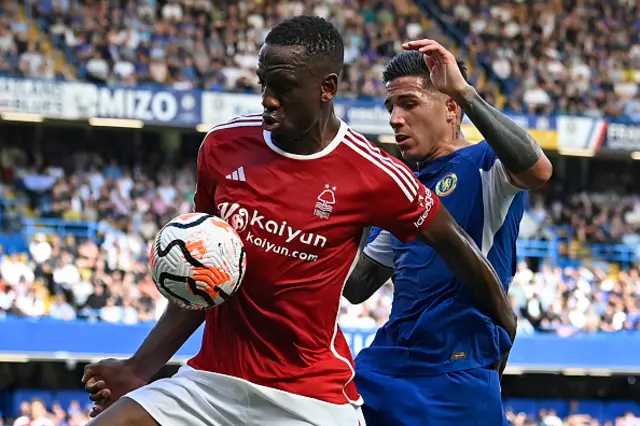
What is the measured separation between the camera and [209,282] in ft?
12.7

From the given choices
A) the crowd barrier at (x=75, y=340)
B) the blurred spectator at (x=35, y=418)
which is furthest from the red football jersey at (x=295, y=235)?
the crowd barrier at (x=75, y=340)

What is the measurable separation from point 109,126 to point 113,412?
1772 centimetres

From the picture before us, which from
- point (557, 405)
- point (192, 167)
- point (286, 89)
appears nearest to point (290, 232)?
point (286, 89)

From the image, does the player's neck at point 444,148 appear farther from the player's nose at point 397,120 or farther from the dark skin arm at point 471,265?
the dark skin arm at point 471,265

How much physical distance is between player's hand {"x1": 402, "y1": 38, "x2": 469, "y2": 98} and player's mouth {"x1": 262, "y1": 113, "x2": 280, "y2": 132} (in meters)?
0.81

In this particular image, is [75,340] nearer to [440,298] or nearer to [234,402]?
[440,298]

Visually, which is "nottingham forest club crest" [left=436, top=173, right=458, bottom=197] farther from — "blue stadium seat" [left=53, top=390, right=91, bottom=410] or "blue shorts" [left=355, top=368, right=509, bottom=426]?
"blue stadium seat" [left=53, top=390, right=91, bottom=410]

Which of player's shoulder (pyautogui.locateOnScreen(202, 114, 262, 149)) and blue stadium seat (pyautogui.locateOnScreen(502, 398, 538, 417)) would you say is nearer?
player's shoulder (pyautogui.locateOnScreen(202, 114, 262, 149))

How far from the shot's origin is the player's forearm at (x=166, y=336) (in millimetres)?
4281

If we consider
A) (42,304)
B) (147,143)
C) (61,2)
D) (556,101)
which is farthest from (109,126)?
Answer: (556,101)

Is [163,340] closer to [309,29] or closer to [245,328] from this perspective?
[245,328]

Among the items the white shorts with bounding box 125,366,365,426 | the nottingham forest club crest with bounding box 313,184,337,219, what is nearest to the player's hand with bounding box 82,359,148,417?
the white shorts with bounding box 125,366,365,426

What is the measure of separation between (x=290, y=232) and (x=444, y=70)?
1.04m

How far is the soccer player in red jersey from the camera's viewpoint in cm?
395
